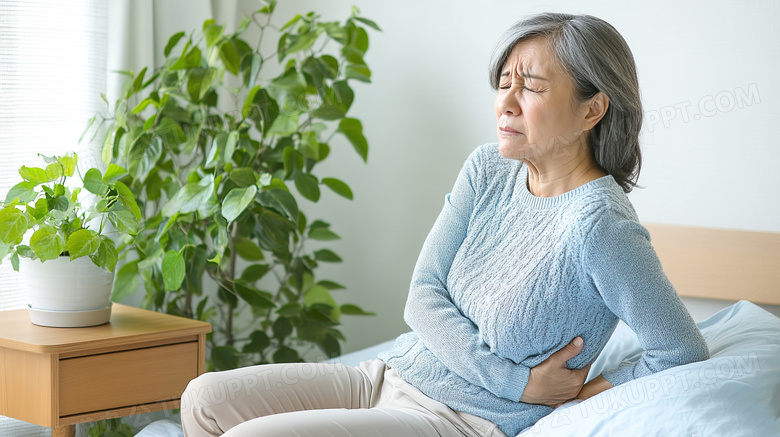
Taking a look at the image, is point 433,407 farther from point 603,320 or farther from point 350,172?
point 350,172

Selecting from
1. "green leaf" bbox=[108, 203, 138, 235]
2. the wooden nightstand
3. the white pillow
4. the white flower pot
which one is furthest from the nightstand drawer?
the white pillow

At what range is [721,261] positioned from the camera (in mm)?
1764

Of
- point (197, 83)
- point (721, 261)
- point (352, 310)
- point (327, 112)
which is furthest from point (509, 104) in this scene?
point (352, 310)

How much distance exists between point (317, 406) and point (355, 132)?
3.58 ft

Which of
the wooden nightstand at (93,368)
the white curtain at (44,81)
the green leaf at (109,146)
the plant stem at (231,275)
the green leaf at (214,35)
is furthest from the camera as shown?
the plant stem at (231,275)

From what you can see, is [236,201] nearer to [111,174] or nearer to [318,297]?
[111,174]

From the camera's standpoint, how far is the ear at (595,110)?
1280mm

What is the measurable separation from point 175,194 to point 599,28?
1.24 m

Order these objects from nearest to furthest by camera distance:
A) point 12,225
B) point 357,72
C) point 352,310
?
point 12,225, point 357,72, point 352,310

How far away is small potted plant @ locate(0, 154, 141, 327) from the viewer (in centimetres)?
162

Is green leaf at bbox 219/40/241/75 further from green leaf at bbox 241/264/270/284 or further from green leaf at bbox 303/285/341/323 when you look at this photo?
green leaf at bbox 303/285/341/323

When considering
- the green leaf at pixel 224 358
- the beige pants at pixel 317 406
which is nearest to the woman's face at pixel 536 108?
the beige pants at pixel 317 406

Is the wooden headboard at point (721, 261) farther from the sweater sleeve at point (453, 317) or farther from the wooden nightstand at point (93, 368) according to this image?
the wooden nightstand at point (93, 368)

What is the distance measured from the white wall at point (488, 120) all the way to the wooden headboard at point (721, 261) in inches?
1.7
